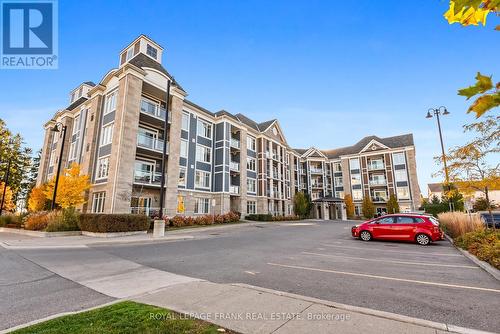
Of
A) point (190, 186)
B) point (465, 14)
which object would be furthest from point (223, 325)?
point (190, 186)

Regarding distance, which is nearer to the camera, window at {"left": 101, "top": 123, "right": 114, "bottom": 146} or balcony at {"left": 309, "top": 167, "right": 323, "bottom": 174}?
window at {"left": 101, "top": 123, "right": 114, "bottom": 146}

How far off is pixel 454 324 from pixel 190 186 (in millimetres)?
27609

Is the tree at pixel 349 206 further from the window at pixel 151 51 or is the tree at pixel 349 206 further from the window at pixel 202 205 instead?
the window at pixel 151 51

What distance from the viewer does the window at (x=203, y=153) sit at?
3162 cm

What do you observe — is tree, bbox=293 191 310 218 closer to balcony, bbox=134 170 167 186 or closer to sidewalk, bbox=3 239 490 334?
balcony, bbox=134 170 167 186

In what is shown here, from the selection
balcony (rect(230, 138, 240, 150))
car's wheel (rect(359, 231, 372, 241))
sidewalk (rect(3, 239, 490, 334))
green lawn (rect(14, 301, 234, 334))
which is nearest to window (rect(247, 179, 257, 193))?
balcony (rect(230, 138, 240, 150))

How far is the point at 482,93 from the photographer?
1136 mm

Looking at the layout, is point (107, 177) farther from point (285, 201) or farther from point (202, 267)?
point (285, 201)

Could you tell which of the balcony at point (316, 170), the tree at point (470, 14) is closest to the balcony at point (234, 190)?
the balcony at point (316, 170)

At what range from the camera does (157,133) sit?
2784cm

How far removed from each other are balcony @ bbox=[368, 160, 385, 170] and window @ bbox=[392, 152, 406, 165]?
2293mm

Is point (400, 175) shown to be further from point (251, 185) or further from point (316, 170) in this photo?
point (251, 185)

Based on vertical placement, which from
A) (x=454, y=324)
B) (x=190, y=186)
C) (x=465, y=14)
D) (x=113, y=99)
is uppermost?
(x=113, y=99)

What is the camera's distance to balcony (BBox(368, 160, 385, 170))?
47.3m
